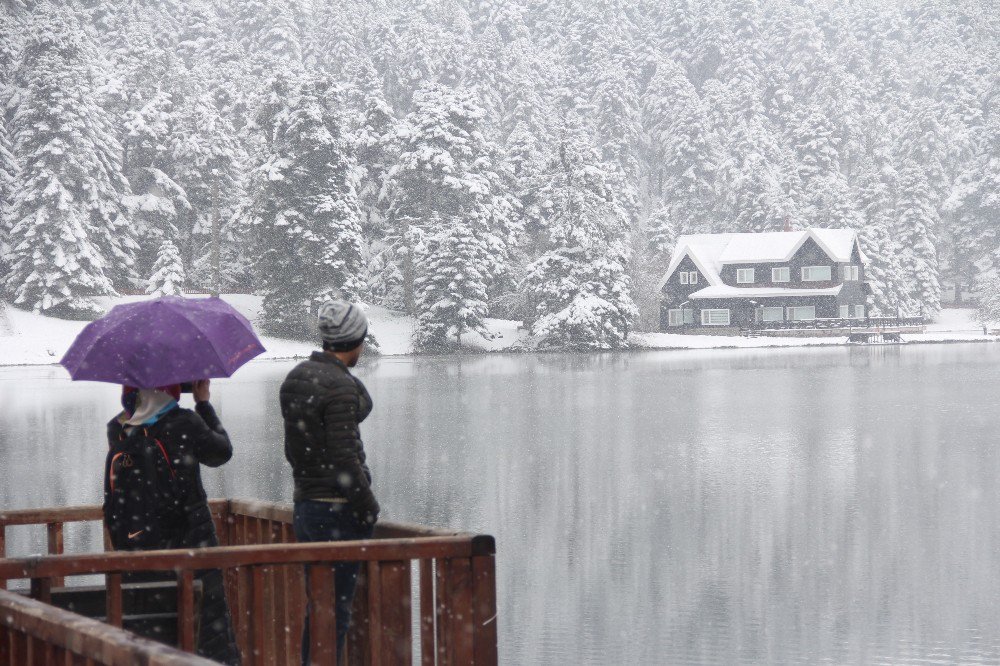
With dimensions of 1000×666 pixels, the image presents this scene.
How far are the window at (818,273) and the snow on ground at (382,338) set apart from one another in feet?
23.1

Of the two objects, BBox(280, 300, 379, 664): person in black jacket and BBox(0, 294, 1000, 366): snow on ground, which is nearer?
BBox(280, 300, 379, 664): person in black jacket

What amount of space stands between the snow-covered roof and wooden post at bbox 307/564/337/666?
8036 cm

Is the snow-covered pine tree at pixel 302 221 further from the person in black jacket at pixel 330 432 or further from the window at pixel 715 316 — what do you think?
the person in black jacket at pixel 330 432

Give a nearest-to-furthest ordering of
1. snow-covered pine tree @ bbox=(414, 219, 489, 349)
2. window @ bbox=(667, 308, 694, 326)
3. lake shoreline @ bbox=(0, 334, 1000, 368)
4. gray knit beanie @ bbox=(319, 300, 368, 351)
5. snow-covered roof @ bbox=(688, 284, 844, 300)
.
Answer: gray knit beanie @ bbox=(319, 300, 368, 351)
lake shoreline @ bbox=(0, 334, 1000, 368)
snow-covered pine tree @ bbox=(414, 219, 489, 349)
snow-covered roof @ bbox=(688, 284, 844, 300)
window @ bbox=(667, 308, 694, 326)

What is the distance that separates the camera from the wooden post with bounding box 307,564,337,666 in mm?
4570

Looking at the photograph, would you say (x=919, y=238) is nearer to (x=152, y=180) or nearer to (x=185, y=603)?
(x=152, y=180)

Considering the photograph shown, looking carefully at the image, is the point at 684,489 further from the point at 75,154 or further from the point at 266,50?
the point at 266,50

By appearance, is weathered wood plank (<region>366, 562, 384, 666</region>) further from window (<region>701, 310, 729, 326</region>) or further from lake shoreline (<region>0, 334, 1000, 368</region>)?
window (<region>701, 310, 729, 326</region>)

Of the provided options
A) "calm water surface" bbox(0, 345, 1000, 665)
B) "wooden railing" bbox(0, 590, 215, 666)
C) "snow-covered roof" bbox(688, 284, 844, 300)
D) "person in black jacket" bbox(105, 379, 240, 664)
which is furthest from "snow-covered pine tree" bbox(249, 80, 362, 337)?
"wooden railing" bbox(0, 590, 215, 666)

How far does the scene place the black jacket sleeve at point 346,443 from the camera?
228 inches

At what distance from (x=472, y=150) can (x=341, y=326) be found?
66226 millimetres

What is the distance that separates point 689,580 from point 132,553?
720 centimetres

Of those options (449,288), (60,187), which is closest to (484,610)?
(449,288)

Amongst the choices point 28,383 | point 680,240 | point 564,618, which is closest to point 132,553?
point 564,618
